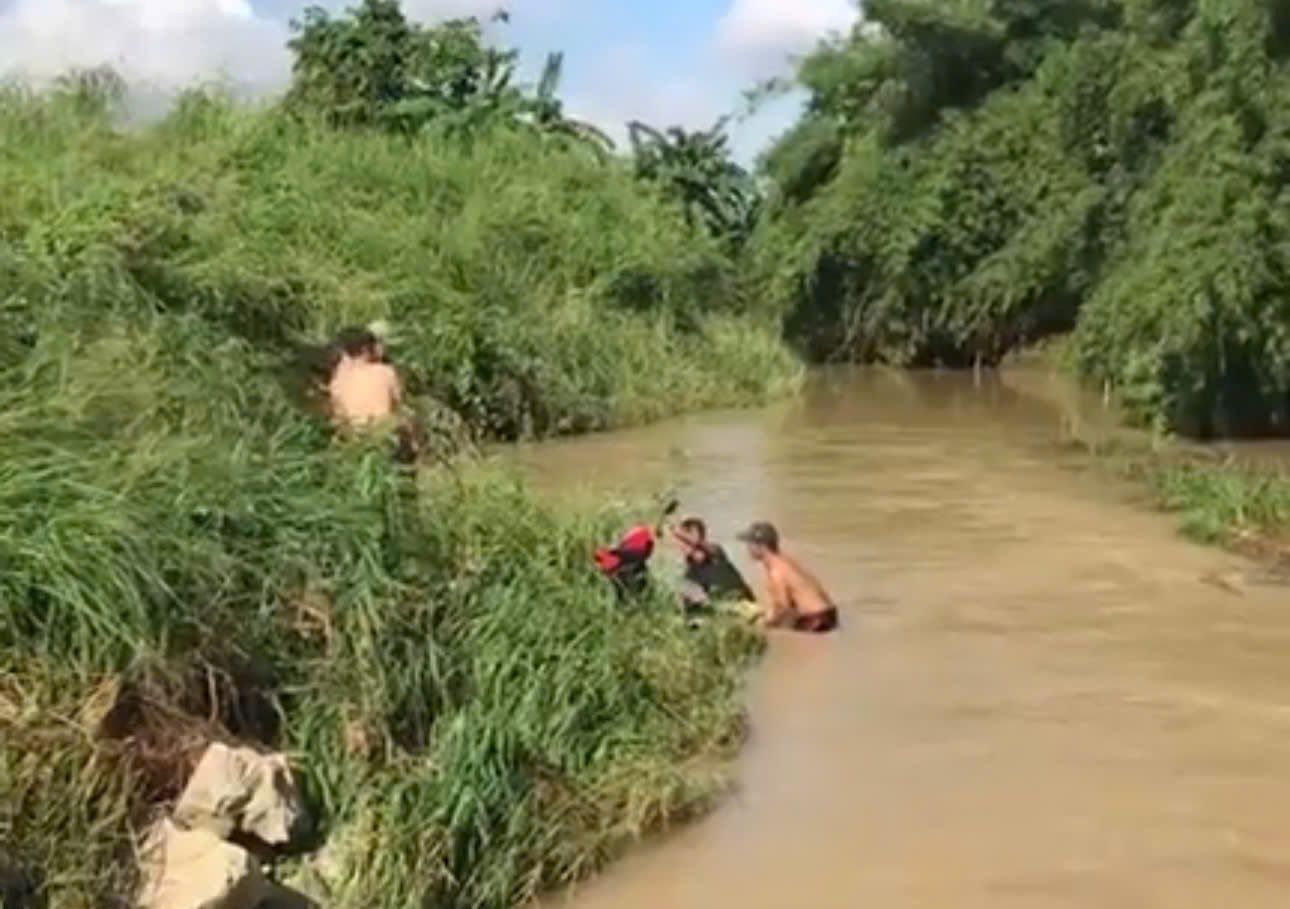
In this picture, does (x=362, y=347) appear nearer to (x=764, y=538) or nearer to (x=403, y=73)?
(x=764, y=538)

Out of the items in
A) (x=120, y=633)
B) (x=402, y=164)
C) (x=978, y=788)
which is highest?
(x=402, y=164)

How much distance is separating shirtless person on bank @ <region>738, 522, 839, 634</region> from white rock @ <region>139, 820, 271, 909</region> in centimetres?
613

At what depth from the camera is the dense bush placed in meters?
21.8

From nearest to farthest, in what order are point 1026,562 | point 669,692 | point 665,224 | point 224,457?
1. point 224,457
2. point 669,692
3. point 1026,562
4. point 665,224

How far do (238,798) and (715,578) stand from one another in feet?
18.8

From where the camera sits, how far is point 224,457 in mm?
7863

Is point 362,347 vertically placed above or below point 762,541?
above

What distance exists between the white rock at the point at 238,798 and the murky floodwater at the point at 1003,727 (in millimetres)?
1246

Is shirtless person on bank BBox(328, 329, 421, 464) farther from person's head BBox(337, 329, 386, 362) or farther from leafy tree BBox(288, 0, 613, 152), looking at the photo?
leafy tree BBox(288, 0, 613, 152)

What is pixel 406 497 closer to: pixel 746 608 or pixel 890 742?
pixel 890 742

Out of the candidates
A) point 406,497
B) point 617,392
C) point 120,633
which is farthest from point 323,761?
point 617,392

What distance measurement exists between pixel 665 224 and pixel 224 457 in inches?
965

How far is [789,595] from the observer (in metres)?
12.3

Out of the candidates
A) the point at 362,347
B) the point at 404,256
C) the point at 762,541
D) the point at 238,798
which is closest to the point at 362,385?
the point at 362,347
